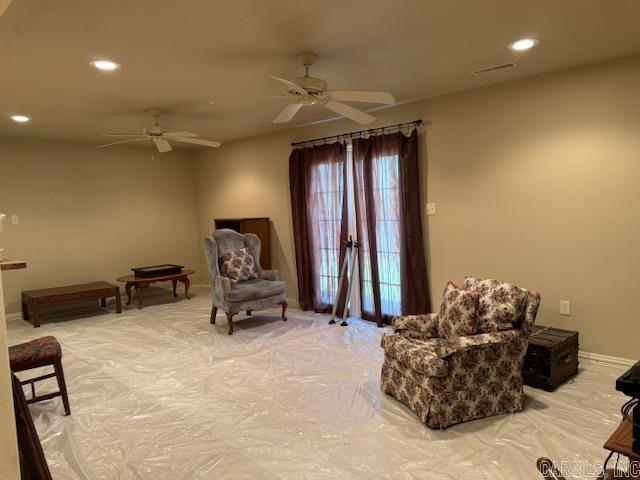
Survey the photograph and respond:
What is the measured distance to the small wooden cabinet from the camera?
5.82 m

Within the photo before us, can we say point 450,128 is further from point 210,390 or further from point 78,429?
A: point 78,429

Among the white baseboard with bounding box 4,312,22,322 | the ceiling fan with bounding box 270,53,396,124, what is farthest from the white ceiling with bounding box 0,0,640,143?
the white baseboard with bounding box 4,312,22,322

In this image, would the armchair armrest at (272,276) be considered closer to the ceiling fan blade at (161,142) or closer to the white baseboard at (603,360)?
the ceiling fan blade at (161,142)

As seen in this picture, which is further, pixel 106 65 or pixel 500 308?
pixel 106 65

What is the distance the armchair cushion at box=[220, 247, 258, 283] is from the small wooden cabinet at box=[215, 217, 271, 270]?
0.72 meters

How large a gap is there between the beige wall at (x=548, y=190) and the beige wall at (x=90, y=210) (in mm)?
4106

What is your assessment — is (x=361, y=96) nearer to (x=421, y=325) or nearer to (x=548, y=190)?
(x=421, y=325)

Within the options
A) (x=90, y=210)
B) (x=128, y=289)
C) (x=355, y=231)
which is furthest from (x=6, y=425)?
(x=90, y=210)

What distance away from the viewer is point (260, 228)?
19.4 ft

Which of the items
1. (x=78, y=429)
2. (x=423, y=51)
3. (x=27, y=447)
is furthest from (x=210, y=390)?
(x=423, y=51)

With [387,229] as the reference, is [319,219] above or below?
above

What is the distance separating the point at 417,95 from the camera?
4172 millimetres

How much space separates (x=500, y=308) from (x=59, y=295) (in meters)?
5.10

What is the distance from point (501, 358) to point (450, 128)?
244cm
